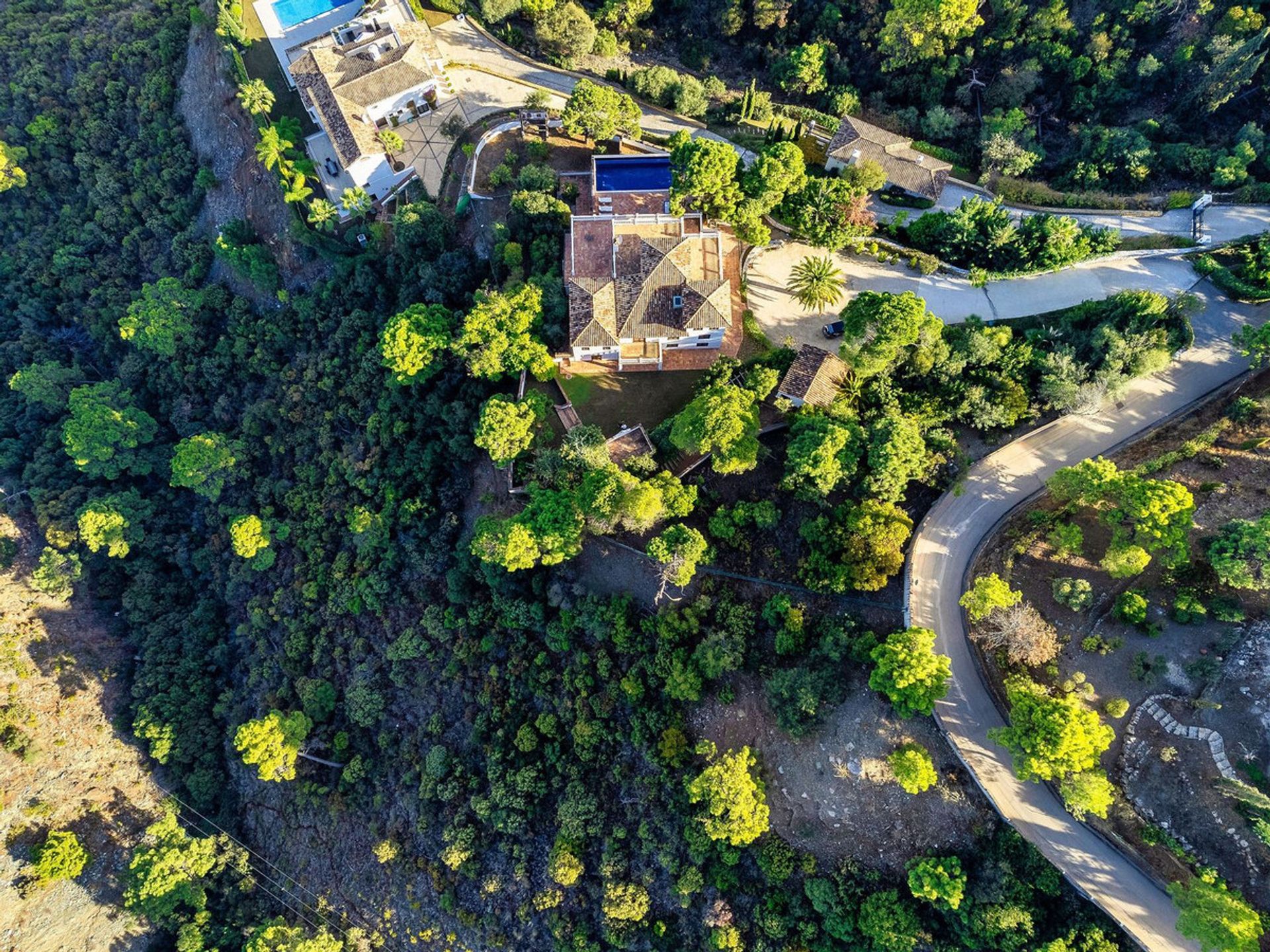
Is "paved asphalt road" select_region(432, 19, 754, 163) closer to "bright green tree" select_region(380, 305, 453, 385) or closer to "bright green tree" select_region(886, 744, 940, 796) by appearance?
"bright green tree" select_region(380, 305, 453, 385)

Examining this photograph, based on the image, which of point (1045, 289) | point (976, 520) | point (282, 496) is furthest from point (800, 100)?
point (282, 496)

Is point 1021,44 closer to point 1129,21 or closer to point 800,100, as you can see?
point 1129,21

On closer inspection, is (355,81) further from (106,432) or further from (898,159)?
(898,159)

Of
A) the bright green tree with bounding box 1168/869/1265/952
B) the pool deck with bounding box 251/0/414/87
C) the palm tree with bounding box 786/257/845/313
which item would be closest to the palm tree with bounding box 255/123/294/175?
the pool deck with bounding box 251/0/414/87

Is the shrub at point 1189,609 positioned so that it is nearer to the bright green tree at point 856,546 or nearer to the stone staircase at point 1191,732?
the stone staircase at point 1191,732

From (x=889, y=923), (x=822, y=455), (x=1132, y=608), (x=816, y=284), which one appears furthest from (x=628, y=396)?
(x=889, y=923)

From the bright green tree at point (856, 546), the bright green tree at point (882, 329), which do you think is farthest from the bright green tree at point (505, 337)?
the bright green tree at point (856, 546)

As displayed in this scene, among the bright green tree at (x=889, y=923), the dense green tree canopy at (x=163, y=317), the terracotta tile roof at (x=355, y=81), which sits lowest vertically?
the bright green tree at (x=889, y=923)
